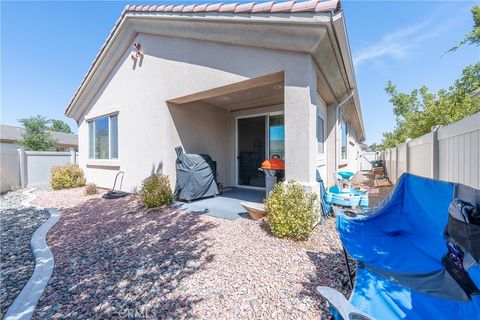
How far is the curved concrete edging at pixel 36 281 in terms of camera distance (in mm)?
2154

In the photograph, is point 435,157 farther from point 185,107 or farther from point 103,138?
point 103,138

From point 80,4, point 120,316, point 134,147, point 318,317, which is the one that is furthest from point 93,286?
point 80,4

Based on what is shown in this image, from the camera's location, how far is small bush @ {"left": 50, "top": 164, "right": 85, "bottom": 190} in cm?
916

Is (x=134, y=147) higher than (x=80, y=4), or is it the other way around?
(x=80, y=4)

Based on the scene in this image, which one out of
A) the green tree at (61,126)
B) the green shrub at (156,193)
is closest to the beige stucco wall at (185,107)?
the green shrub at (156,193)

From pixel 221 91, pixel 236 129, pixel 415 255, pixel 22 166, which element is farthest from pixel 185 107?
pixel 22 166

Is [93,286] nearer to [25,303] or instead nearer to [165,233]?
[25,303]

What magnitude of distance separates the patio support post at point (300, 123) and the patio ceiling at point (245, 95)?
0.47 metres

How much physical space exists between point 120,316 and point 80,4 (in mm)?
8664

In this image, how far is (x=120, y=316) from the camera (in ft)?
6.90

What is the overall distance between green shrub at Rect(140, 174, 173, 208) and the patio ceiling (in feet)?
8.22

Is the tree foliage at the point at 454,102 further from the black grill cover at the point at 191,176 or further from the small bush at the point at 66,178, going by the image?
the small bush at the point at 66,178

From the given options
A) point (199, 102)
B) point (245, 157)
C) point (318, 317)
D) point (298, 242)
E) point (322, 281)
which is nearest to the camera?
point (318, 317)

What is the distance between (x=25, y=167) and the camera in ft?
33.4
